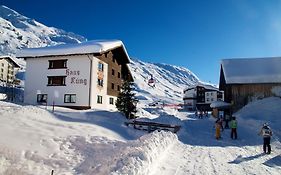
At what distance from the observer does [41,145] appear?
1131cm

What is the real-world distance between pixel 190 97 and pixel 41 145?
91992 mm

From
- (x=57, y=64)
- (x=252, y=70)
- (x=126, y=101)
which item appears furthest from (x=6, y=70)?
(x=252, y=70)

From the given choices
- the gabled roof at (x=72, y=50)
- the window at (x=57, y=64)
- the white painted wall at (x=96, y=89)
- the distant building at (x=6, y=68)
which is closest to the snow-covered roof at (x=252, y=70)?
the white painted wall at (x=96, y=89)

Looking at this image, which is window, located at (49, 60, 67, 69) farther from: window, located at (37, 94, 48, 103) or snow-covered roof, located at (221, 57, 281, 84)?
snow-covered roof, located at (221, 57, 281, 84)

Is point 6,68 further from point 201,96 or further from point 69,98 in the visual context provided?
point 201,96

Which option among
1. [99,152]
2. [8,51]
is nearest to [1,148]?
[99,152]

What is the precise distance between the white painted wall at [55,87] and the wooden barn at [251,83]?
57.6 ft

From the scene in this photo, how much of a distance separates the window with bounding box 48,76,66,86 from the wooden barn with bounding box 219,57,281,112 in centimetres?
1973

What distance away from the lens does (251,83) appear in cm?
3875

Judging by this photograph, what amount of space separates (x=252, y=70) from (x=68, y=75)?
23012 mm

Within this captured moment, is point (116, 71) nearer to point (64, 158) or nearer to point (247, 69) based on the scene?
point (247, 69)

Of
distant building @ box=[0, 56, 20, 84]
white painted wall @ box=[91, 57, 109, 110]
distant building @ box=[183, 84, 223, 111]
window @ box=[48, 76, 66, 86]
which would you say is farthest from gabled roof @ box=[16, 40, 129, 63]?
distant building @ box=[183, 84, 223, 111]

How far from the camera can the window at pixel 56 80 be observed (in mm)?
35406

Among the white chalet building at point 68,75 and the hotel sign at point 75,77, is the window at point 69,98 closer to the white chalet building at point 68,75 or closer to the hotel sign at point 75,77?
the white chalet building at point 68,75
